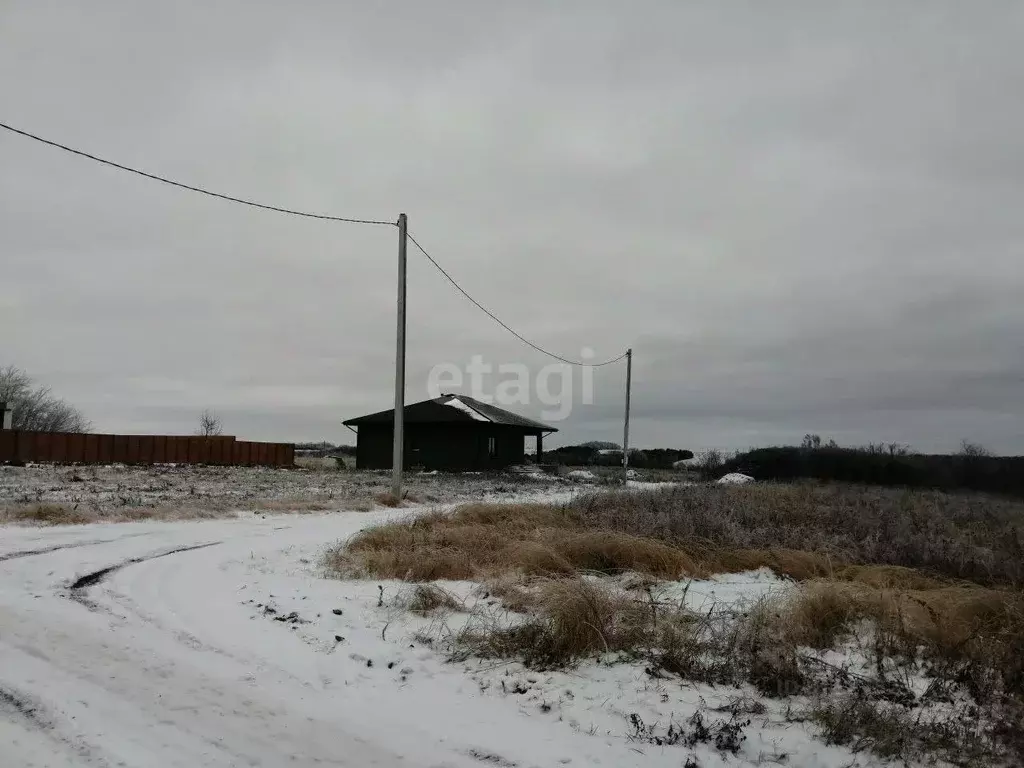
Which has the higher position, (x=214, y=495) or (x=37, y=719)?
(x=37, y=719)

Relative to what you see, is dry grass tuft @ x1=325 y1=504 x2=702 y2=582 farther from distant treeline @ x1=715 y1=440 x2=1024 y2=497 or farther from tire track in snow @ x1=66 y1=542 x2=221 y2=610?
distant treeline @ x1=715 y1=440 x2=1024 y2=497

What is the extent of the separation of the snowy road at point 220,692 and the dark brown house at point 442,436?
30.1 m

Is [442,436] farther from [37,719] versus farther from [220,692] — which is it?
[37,719]

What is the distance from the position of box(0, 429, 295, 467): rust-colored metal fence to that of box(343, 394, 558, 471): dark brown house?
963 centimetres

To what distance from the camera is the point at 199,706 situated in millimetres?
3742

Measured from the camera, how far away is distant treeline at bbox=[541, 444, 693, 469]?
61866 millimetres

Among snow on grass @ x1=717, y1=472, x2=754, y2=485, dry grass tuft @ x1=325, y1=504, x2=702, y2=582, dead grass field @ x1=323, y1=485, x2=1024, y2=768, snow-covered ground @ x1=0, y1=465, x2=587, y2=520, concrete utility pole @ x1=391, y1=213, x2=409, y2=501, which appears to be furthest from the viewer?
snow on grass @ x1=717, y1=472, x2=754, y2=485

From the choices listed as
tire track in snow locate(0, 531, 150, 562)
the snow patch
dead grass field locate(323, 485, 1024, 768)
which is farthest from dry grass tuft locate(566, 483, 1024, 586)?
the snow patch

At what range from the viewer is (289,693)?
159 inches

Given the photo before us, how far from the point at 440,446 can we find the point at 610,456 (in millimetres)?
33200

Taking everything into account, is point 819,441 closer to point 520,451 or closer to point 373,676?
point 520,451

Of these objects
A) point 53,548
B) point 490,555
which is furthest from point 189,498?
point 490,555

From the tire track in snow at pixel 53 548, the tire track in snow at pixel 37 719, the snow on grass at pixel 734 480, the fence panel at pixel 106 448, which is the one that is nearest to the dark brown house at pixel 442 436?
the snow on grass at pixel 734 480

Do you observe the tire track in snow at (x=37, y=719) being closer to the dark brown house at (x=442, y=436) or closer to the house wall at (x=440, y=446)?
the dark brown house at (x=442, y=436)
